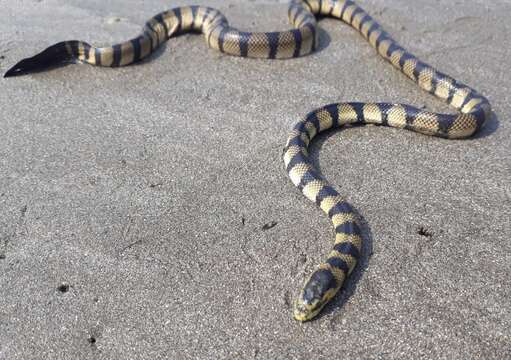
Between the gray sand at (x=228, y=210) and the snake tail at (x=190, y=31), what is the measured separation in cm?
19

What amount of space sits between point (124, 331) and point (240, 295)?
0.93 meters

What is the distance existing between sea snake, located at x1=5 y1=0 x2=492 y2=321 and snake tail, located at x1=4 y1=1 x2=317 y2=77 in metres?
0.01

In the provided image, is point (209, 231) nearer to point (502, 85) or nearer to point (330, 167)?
point (330, 167)

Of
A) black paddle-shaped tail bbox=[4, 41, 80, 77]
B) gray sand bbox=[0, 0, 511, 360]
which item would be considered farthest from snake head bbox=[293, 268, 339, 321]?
black paddle-shaped tail bbox=[4, 41, 80, 77]

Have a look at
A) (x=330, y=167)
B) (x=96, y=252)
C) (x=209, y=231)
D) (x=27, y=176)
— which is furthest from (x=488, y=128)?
(x=27, y=176)

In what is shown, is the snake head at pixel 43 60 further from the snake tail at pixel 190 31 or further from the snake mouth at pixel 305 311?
the snake mouth at pixel 305 311

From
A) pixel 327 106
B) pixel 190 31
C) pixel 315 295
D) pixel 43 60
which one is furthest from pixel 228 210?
pixel 190 31

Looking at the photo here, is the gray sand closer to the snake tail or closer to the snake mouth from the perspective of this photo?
the snake mouth

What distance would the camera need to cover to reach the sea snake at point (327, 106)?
4.46 m

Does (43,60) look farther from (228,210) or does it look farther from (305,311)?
(305,311)

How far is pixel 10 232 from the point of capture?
4.74 meters

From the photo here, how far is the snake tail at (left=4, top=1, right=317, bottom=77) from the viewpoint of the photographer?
717cm

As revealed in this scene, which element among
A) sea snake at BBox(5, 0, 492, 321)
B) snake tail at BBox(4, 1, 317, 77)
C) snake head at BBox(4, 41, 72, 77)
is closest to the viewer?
sea snake at BBox(5, 0, 492, 321)

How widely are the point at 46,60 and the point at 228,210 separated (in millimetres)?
3750
